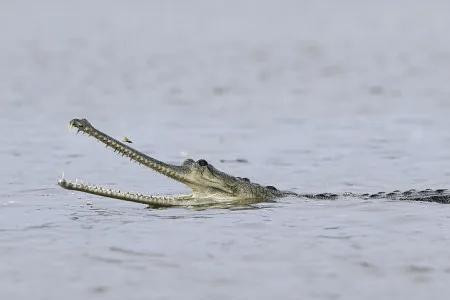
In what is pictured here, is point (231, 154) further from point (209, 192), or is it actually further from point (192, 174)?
point (192, 174)

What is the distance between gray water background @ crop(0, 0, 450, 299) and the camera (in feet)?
31.4

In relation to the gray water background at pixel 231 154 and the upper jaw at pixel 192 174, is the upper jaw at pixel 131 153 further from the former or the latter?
the gray water background at pixel 231 154

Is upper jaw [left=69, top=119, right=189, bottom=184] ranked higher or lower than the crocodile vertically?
higher

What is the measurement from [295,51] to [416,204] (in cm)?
2787

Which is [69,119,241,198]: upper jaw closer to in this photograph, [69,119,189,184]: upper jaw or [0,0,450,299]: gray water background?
[69,119,189,184]: upper jaw

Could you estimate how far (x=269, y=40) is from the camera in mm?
45500

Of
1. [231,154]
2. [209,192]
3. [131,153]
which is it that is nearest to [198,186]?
[209,192]

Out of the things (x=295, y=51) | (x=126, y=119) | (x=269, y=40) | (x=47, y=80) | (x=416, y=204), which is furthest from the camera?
(x=269, y=40)

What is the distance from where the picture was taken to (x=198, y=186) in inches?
540

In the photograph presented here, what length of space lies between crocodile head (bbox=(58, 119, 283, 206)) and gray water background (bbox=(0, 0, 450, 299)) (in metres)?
0.30

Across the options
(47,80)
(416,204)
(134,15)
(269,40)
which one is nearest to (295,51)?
(269,40)

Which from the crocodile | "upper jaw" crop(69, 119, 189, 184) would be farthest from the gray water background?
"upper jaw" crop(69, 119, 189, 184)

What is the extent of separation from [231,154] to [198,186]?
19.4 ft

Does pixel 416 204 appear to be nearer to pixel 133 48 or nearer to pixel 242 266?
pixel 242 266
